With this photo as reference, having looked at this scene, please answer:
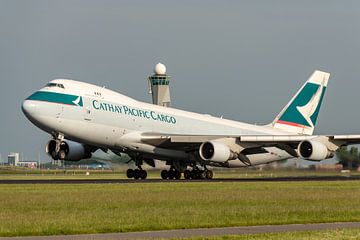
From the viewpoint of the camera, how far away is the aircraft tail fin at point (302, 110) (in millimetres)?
67000

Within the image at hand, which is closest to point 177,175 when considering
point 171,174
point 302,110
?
point 171,174

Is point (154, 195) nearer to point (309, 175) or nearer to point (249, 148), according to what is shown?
point (249, 148)

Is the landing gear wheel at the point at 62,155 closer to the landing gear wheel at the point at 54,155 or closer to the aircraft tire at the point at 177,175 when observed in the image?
the landing gear wheel at the point at 54,155

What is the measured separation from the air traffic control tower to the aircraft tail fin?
149 ft

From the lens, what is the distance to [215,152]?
5209 centimetres

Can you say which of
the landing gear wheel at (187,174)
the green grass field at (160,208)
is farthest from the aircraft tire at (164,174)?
the green grass field at (160,208)

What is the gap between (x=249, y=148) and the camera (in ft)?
181

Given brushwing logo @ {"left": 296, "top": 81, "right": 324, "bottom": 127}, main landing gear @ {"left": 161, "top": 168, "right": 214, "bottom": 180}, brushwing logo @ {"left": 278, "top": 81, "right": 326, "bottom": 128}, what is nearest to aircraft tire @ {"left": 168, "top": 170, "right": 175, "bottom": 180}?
main landing gear @ {"left": 161, "top": 168, "right": 214, "bottom": 180}

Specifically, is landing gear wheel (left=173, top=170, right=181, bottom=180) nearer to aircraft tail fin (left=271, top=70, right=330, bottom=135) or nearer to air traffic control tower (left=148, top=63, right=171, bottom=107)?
aircraft tail fin (left=271, top=70, right=330, bottom=135)

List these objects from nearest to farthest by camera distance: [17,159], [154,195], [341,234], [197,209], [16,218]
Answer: [341,234] < [16,218] < [197,209] < [154,195] < [17,159]

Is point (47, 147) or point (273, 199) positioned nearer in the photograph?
point (273, 199)

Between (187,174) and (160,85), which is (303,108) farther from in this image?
(160,85)

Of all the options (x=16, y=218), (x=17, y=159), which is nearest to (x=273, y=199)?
(x=16, y=218)

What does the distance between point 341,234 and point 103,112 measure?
3323 cm
